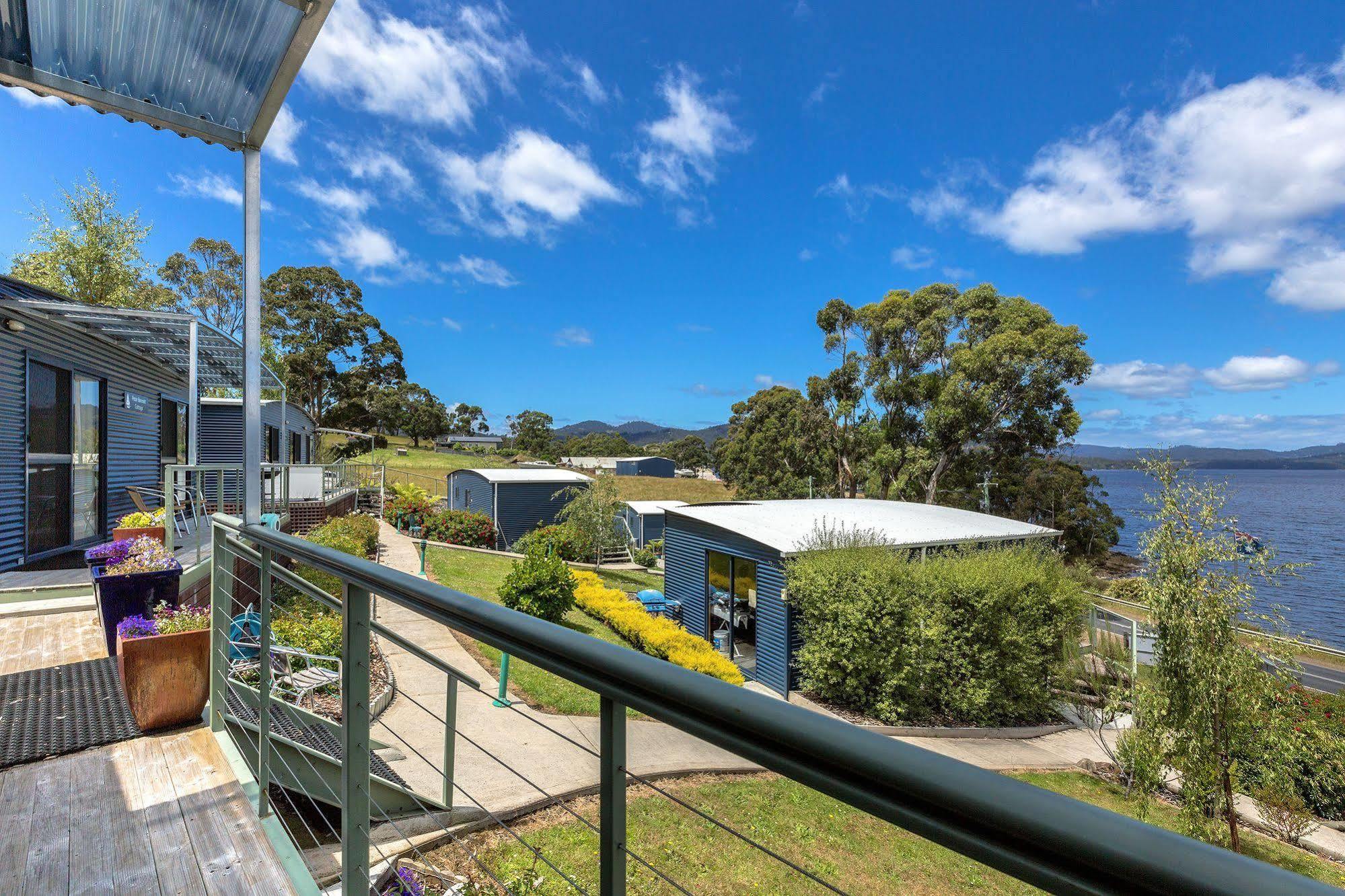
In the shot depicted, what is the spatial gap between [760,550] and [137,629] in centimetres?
933

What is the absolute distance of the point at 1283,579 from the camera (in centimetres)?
733

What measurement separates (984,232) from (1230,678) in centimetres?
5577

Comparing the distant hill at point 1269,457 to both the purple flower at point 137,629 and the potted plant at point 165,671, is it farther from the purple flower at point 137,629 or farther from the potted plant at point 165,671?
the purple flower at point 137,629

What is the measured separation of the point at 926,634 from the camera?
9.46 meters

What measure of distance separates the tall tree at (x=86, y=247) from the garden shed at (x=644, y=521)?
17739 millimetres

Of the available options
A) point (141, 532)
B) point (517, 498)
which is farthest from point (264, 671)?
point (517, 498)

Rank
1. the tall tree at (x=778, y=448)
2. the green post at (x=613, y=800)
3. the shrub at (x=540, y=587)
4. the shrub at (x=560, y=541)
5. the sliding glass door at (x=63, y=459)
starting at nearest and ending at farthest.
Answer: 1. the green post at (x=613, y=800)
2. the sliding glass door at (x=63, y=459)
3. the shrub at (x=540, y=587)
4. the shrub at (x=560, y=541)
5. the tall tree at (x=778, y=448)

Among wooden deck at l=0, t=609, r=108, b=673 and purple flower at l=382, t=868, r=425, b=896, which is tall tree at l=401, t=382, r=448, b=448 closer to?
wooden deck at l=0, t=609, r=108, b=673

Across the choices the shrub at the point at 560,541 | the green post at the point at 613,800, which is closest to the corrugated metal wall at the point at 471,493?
the shrub at the point at 560,541

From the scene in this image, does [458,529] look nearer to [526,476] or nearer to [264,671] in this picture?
[526,476]

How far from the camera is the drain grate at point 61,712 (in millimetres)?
2908

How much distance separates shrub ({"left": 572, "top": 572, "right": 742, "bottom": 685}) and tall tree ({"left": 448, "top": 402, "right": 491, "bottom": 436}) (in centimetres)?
6391

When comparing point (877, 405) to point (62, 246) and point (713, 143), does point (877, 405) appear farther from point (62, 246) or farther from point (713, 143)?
point (62, 246)

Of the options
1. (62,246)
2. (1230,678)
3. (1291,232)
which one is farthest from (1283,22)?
(62,246)
